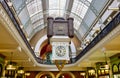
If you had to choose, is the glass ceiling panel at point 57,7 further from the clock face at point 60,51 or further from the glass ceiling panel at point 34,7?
the clock face at point 60,51

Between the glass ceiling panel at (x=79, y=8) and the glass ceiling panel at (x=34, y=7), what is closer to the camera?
the glass ceiling panel at (x=34, y=7)

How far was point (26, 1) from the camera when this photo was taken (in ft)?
52.9

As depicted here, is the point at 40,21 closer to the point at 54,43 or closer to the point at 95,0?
the point at 95,0

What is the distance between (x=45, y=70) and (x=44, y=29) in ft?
19.6

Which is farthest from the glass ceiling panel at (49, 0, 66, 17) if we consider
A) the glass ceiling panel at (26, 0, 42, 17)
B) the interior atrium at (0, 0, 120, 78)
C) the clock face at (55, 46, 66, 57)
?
the clock face at (55, 46, 66, 57)

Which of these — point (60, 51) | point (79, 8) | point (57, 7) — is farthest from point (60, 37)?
point (57, 7)

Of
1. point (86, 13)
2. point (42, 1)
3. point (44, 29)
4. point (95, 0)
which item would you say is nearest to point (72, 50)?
point (44, 29)

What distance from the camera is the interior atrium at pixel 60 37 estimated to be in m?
8.67

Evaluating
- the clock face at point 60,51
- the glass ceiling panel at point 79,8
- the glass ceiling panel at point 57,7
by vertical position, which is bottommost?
the clock face at point 60,51

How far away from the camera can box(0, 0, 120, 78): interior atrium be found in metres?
8.67

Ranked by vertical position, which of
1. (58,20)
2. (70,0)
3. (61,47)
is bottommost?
(61,47)

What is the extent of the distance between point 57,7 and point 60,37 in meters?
10.8

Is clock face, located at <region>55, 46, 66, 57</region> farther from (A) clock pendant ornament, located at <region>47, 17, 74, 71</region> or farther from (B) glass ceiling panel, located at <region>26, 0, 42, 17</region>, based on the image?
(B) glass ceiling panel, located at <region>26, 0, 42, 17</region>

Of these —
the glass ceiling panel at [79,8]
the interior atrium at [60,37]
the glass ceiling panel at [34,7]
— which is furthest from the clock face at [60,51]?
the glass ceiling panel at [79,8]
